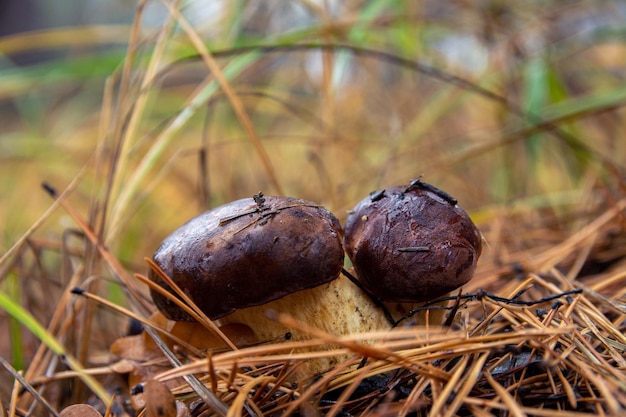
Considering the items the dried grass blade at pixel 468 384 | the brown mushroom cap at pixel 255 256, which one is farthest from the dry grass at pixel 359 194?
the brown mushroom cap at pixel 255 256

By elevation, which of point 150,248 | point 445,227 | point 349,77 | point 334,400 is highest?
Result: point 349,77

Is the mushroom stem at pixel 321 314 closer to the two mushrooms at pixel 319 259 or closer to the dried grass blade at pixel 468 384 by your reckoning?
the two mushrooms at pixel 319 259

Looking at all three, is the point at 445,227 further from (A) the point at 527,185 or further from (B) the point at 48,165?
(B) the point at 48,165

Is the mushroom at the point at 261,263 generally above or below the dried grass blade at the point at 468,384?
above

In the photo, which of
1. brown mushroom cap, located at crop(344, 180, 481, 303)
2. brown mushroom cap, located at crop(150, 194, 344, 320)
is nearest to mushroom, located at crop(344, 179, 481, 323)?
brown mushroom cap, located at crop(344, 180, 481, 303)

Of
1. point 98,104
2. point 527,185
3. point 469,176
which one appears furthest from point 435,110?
point 98,104

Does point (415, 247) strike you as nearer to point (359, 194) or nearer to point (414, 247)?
point (414, 247)
